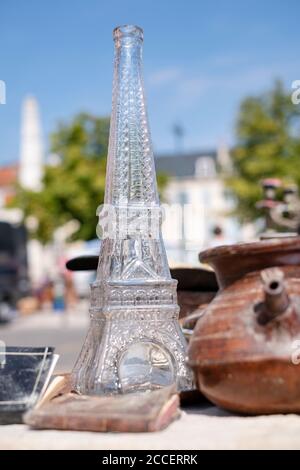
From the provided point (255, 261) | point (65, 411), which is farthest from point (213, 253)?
point (65, 411)

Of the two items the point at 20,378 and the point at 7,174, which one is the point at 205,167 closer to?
the point at 7,174

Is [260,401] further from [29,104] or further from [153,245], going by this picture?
[29,104]

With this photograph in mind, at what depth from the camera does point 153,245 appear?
3.21 metres

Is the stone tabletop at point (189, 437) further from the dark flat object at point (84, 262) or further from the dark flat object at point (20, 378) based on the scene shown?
the dark flat object at point (84, 262)

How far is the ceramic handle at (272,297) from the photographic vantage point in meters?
2.27

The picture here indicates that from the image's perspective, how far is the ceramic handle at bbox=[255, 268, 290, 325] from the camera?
7.45 ft

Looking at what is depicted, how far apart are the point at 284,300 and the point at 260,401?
0.35m

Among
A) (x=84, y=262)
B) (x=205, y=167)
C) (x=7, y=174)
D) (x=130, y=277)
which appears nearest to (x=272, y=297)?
(x=130, y=277)

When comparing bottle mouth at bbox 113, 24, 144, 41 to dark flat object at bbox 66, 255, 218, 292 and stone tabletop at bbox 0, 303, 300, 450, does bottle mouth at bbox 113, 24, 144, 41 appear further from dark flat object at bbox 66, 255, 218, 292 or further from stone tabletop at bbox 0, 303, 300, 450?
stone tabletop at bbox 0, 303, 300, 450

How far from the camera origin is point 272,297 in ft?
7.45

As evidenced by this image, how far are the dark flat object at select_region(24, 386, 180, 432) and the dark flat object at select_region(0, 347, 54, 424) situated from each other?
9 cm

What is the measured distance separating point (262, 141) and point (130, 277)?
24.4m
